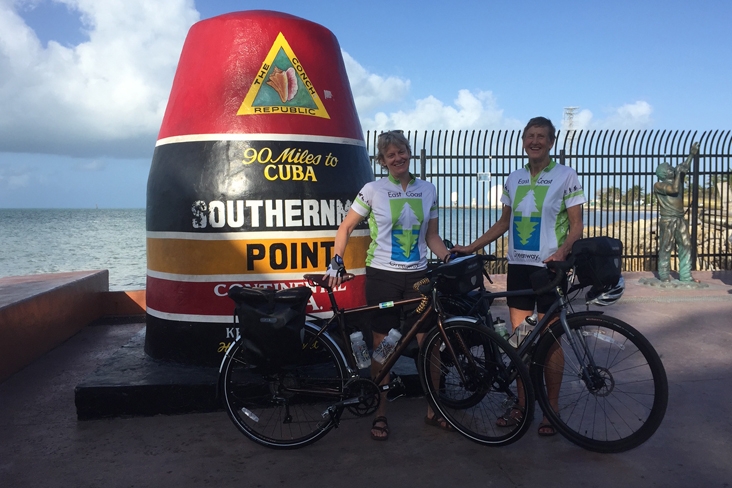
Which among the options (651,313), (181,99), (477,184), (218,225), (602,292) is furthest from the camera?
(477,184)

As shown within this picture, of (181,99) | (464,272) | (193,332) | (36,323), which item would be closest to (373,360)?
(464,272)

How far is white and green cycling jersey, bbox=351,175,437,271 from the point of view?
3.81 m

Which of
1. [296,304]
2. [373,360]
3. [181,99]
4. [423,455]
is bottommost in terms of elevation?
[423,455]

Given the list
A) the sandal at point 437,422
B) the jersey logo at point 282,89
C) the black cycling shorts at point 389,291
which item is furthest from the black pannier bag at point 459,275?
the jersey logo at point 282,89

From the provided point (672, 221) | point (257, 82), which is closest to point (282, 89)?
point (257, 82)

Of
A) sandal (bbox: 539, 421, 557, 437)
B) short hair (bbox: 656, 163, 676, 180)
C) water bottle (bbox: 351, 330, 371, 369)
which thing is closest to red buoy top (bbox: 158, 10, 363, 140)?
water bottle (bbox: 351, 330, 371, 369)

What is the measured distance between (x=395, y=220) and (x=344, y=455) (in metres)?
1.45

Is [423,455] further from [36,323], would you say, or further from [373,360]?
[36,323]

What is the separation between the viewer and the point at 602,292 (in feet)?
11.3

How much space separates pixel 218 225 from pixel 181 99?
3.78 ft

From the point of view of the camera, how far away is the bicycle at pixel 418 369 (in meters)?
3.48

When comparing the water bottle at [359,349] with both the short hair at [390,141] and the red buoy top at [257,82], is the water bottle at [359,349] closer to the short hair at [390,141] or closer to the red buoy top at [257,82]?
the short hair at [390,141]

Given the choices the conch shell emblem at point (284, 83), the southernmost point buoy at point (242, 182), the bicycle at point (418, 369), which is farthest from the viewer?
the conch shell emblem at point (284, 83)

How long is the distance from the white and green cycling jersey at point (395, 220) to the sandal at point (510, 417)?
1020 millimetres
